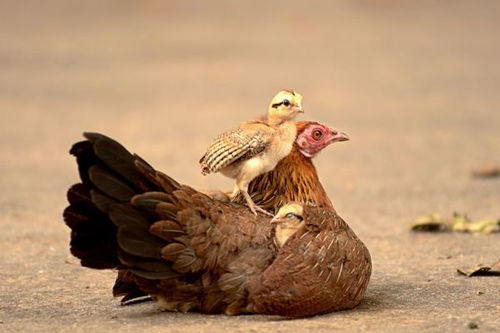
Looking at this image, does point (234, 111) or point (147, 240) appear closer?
point (147, 240)

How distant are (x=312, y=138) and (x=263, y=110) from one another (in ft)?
29.5

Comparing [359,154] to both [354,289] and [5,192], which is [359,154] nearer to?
[5,192]

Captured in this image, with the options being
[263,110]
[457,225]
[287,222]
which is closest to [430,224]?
[457,225]

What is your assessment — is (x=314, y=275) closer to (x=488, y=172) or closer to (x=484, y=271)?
(x=484, y=271)

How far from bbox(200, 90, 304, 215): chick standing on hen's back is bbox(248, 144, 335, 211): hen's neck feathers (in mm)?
160

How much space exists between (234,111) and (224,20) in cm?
778

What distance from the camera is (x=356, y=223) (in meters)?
9.56

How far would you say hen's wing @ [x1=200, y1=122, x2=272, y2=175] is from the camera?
5.75 meters

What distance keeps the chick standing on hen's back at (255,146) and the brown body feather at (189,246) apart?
0.62 ft

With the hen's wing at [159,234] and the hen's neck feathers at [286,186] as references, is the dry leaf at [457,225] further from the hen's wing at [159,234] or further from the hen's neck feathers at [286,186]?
the hen's wing at [159,234]

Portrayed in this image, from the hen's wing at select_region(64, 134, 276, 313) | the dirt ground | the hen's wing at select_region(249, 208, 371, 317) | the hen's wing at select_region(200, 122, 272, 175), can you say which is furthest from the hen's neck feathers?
the dirt ground

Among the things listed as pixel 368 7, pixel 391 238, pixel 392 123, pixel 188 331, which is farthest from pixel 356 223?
pixel 368 7

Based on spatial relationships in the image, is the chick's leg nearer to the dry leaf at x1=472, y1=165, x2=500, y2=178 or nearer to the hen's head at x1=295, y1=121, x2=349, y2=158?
the hen's head at x1=295, y1=121, x2=349, y2=158

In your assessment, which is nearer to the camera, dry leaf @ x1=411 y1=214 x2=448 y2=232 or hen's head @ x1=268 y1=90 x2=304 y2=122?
hen's head @ x1=268 y1=90 x2=304 y2=122
